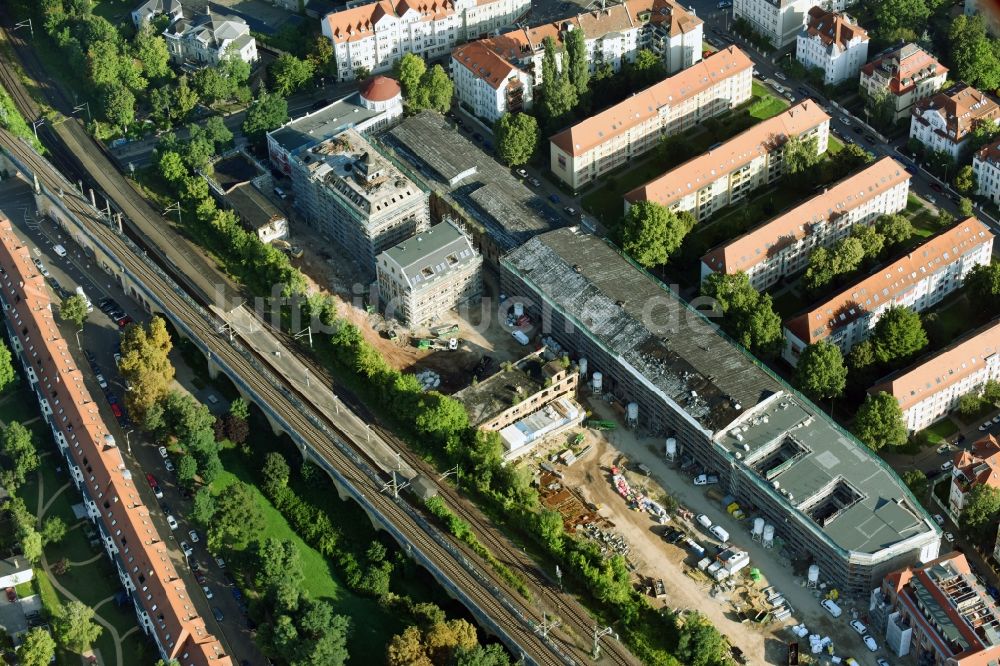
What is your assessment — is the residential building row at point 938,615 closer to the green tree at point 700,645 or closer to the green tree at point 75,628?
the green tree at point 700,645

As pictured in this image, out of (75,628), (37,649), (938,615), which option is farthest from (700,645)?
(37,649)

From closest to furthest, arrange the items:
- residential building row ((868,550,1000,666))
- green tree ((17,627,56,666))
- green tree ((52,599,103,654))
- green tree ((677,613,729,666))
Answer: residential building row ((868,550,1000,666)), green tree ((17,627,56,666)), green tree ((677,613,729,666)), green tree ((52,599,103,654))

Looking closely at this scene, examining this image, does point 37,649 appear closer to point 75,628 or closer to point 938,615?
point 75,628

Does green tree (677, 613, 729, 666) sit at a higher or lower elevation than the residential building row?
lower

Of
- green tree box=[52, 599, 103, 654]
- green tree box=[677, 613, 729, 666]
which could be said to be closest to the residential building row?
green tree box=[677, 613, 729, 666]

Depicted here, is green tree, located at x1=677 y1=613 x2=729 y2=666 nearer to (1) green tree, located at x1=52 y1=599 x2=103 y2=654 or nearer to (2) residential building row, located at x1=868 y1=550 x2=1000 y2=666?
(2) residential building row, located at x1=868 y1=550 x2=1000 y2=666
